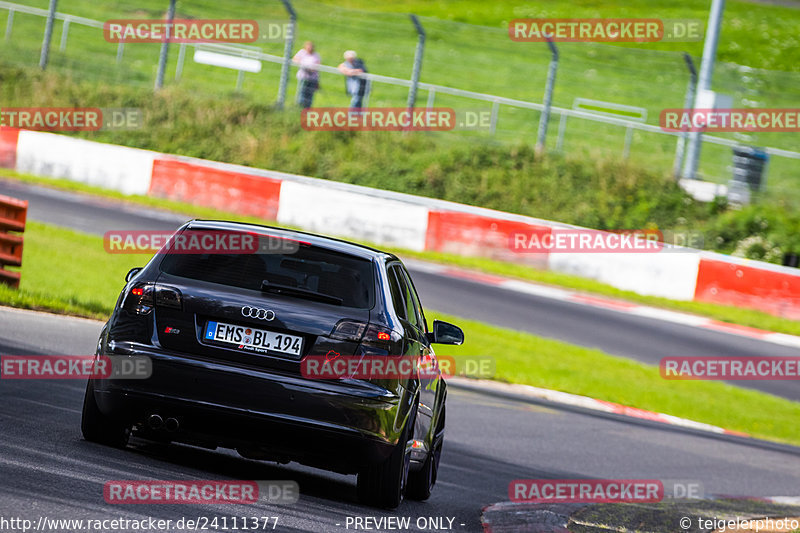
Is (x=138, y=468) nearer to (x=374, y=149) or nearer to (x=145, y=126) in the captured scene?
(x=374, y=149)

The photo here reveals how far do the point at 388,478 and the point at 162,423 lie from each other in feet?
4.20

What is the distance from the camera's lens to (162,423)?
7000 mm

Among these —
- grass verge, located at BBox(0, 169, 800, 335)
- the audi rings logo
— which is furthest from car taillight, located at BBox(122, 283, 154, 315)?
grass verge, located at BBox(0, 169, 800, 335)

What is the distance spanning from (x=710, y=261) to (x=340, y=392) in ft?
55.0

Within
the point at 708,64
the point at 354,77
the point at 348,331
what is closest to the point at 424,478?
the point at 348,331

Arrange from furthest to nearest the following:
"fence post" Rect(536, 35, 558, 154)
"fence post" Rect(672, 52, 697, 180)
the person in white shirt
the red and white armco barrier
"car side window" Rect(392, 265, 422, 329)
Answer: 1. the person in white shirt
2. "fence post" Rect(536, 35, 558, 154)
3. "fence post" Rect(672, 52, 697, 180)
4. the red and white armco barrier
5. "car side window" Rect(392, 265, 422, 329)

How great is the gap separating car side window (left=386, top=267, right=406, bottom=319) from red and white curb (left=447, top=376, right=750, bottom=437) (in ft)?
23.3

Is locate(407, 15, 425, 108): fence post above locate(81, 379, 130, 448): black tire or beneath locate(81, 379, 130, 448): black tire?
above

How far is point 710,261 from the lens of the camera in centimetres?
2266

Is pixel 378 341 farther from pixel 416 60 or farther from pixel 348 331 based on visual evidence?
pixel 416 60

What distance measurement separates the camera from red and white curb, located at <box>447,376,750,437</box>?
15.1m

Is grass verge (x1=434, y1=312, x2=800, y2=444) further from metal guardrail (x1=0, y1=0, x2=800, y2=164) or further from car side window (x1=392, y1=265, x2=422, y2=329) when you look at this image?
metal guardrail (x1=0, y1=0, x2=800, y2=164)

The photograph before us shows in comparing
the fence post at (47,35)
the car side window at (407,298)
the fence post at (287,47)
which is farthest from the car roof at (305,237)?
the fence post at (47,35)

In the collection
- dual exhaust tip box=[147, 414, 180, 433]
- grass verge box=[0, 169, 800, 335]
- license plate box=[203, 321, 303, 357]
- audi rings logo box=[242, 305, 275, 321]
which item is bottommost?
dual exhaust tip box=[147, 414, 180, 433]
